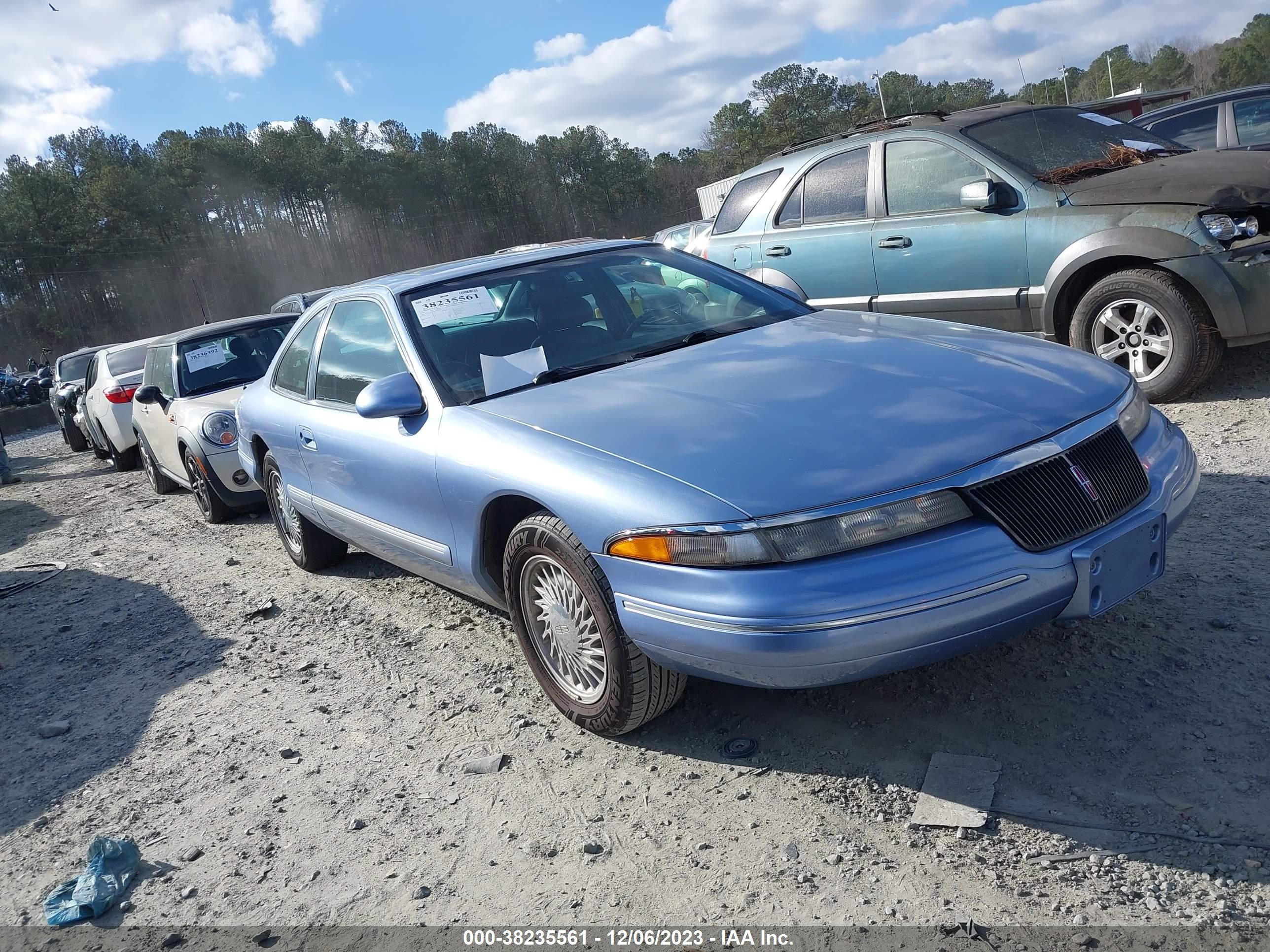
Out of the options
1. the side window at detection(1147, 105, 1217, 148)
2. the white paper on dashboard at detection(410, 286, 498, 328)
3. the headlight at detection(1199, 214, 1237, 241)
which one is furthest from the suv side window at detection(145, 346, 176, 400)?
the side window at detection(1147, 105, 1217, 148)

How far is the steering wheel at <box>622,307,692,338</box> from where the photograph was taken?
13.1ft

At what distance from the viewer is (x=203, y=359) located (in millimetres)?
8211

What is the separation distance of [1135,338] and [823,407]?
12.2ft

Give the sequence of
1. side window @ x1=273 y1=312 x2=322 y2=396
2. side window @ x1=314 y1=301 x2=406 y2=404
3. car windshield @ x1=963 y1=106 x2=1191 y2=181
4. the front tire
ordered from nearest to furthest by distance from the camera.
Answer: the front tire, side window @ x1=314 y1=301 x2=406 y2=404, side window @ x1=273 y1=312 x2=322 y2=396, car windshield @ x1=963 y1=106 x2=1191 y2=181

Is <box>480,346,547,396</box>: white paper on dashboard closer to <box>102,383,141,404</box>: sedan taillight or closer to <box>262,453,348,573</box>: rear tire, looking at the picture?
<box>262,453,348,573</box>: rear tire

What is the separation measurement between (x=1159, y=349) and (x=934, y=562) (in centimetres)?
402

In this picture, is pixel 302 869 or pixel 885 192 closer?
pixel 302 869

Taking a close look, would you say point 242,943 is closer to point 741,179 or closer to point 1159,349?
point 1159,349

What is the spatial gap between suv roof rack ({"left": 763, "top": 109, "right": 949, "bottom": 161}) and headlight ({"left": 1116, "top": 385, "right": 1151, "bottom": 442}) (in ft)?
13.7

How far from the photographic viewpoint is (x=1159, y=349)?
569cm

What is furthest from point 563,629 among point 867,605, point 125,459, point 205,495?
point 125,459

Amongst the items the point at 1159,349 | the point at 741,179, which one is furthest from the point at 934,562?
the point at 741,179

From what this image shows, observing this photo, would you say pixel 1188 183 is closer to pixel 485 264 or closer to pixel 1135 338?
pixel 1135 338

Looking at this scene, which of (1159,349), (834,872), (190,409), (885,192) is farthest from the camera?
(190,409)
